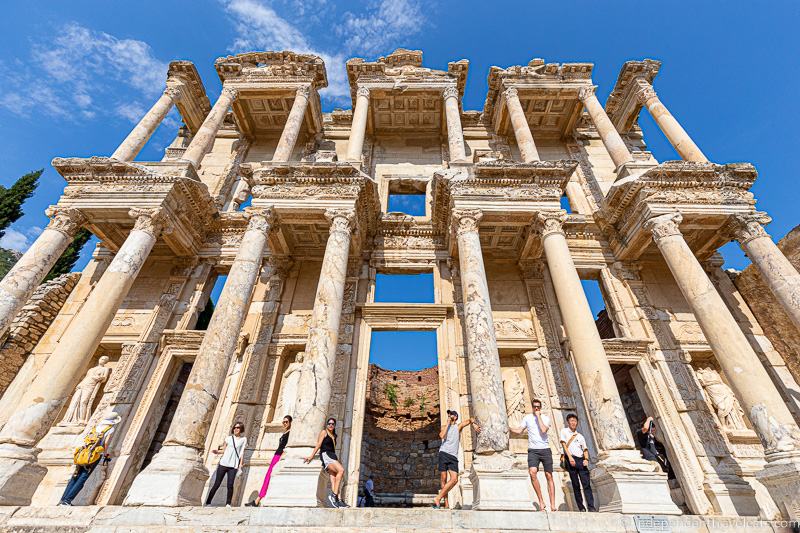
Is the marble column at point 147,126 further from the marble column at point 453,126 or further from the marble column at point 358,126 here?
the marble column at point 453,126

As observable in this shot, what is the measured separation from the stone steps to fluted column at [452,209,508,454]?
1585 millimetres

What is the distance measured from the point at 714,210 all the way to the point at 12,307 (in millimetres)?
18692

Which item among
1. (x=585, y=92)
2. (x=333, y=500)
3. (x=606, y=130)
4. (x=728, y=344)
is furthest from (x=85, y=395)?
(x=585, y=92)

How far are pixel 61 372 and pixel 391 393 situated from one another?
14526 millimetres

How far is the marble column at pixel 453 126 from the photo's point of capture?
13160mm

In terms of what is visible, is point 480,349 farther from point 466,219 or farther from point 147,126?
point 147,126

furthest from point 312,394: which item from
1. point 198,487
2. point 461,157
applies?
point 461,157

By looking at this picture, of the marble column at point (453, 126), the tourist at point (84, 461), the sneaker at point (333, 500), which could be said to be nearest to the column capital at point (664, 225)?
the marble column at point (453, 126)

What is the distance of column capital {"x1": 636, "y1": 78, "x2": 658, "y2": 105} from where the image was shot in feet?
50.4

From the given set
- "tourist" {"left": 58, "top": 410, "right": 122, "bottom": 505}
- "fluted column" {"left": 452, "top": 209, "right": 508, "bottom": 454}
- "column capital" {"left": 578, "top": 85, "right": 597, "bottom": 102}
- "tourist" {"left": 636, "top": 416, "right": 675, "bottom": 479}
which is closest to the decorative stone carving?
"tourist" {"left": 58, "top": 410, "right": 122, "bottom": 505}

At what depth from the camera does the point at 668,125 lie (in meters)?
14.2

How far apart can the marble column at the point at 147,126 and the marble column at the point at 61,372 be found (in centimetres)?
304

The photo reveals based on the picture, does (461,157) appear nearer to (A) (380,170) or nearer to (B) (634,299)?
(A) (380,170)

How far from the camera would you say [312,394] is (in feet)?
25.9
